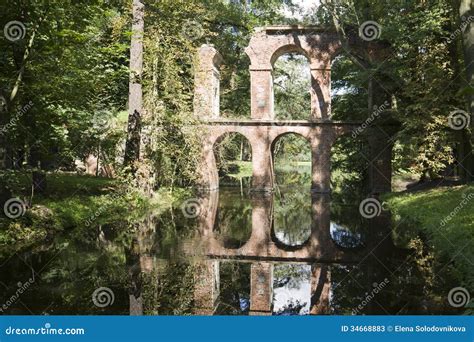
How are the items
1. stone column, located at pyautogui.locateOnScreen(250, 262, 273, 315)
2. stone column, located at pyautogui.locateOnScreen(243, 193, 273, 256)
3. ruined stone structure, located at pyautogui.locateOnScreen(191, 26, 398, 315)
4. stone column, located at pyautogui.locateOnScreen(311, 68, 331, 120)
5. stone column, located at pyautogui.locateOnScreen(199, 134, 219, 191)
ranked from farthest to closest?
stone column, located at pyautogui.locateOnScreen(199, 134, 219, 191) → stone column, located at pyautogui.locateOnScreen(311, 68, 331, 120) → ruined stone structure, located at pyautogui.locateOnScreen(191, 26, 398, 315) → stone column, located at pyautogui.locateOnScreen(243, 193, 273, 256) → stone column, located at pyautogui.locateOnScreen(250, 262, 273, 315)

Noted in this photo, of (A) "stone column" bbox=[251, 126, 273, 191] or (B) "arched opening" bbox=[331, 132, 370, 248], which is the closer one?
(B) "arched opening" bbox=[331, 132, 370, 248]

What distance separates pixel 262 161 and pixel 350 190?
6191 mm

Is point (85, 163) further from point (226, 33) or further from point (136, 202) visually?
point (136, 202)

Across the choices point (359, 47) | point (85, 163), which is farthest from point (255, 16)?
point (85, 163)

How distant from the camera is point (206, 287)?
766 cm

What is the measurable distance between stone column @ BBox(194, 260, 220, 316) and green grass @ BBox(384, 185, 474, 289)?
148 inches

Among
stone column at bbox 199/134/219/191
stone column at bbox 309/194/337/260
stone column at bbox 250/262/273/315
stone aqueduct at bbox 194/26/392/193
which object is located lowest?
stone column at bbox 250/262/273/315

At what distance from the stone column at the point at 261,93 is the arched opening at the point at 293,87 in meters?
8.74

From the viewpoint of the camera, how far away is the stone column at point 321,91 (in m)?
26.7

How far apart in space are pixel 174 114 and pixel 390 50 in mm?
12230

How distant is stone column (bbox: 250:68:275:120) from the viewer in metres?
26.9

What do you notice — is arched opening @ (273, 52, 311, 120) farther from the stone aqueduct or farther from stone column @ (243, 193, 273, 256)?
stone column @ (243, 193, 273, 256)

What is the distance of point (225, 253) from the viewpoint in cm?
1059

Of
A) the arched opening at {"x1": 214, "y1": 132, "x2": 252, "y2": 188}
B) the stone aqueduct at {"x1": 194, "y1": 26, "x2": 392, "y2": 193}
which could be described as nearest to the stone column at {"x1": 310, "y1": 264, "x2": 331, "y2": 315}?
the stone aqueduct at {"x1": 194, "y1": 26, "x2": 392, "y2": 193}
